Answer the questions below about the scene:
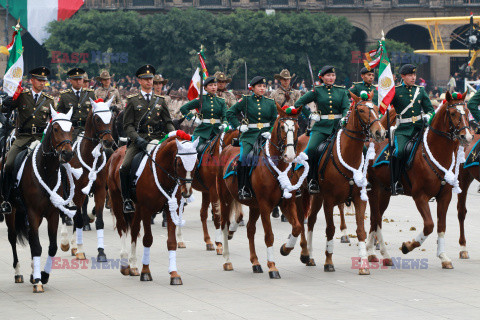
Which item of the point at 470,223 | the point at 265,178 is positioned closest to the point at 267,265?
the point at 265,178

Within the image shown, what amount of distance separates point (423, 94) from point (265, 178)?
3089 mm

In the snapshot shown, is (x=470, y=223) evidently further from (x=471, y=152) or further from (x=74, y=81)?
(x=74, y=81)

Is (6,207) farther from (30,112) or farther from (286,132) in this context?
(286,132)

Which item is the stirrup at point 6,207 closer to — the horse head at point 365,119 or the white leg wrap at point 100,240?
the white leg wrap at point 100,240

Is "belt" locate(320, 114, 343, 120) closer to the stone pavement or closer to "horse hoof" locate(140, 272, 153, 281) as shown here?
the stone pavement

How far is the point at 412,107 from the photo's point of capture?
14930 millimetres

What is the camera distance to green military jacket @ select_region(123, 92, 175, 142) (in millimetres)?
13867

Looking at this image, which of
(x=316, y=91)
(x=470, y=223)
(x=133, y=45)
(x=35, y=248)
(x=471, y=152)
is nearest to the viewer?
(x=35, y=248)

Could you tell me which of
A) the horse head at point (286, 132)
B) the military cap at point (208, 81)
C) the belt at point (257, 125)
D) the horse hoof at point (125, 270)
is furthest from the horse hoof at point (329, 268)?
the military cap at point (208, 81)

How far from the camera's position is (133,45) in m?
65.8

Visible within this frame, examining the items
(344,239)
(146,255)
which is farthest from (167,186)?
(344,239)

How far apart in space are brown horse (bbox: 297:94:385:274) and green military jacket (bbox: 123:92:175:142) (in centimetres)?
229

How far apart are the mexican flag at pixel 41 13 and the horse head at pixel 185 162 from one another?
5777cm

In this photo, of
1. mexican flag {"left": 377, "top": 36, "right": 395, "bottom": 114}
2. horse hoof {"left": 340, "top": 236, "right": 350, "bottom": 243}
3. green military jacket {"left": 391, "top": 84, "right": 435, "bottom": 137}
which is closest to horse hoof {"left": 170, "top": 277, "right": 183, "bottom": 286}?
mexican flag {"left": 377, "top": 36, "right": 395, "bottom": 114}
